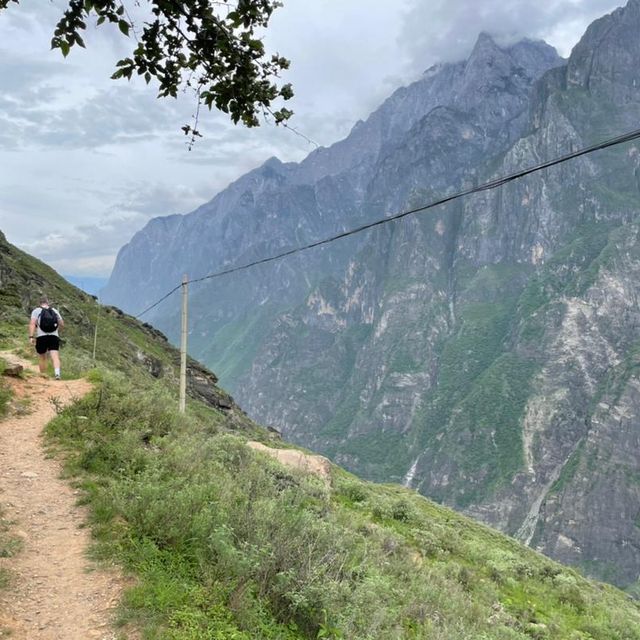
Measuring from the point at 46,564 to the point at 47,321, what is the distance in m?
10.7

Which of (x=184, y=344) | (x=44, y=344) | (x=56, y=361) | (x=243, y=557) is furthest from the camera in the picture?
(x=184, y=344)

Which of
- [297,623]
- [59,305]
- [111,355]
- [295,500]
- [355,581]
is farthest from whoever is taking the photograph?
[59,305]

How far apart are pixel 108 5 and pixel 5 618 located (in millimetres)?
5641

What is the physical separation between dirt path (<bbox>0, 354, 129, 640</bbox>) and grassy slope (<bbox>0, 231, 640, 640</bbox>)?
0.85 ft

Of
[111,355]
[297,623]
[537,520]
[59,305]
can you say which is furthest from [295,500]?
[537,520]

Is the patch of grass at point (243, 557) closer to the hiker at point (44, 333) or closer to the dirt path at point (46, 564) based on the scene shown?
the dirt path at point (46, 564)

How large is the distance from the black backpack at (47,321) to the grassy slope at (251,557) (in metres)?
2.76

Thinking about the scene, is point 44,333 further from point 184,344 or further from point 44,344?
point 184,344

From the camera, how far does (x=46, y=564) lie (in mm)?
5883

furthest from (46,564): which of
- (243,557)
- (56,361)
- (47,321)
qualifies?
(47,321)

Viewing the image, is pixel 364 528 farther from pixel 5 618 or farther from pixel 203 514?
pixel 5 618

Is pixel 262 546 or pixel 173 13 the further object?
pixel 262 546

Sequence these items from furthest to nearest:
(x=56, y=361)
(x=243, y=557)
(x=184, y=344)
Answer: (x=184, y=344) < (x=56, y=361) < (x=243, y=557)

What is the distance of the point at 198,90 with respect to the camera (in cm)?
520
